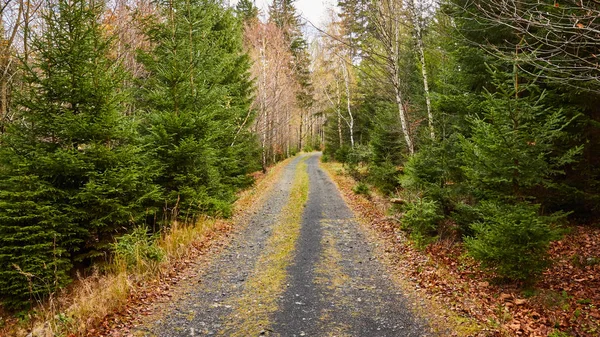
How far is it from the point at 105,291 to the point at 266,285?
2.83 m

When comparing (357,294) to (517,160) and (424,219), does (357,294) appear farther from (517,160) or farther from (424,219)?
(517,160)

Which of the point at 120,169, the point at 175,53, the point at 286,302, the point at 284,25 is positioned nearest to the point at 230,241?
the point at 120,169

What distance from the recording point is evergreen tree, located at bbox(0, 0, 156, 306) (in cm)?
656

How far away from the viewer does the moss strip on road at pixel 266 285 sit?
5.12 meters

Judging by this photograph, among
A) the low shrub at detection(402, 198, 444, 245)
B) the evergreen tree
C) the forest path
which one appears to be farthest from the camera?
the low shrub at detection(402, 198, 444, 245)

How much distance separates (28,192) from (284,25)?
22.4m

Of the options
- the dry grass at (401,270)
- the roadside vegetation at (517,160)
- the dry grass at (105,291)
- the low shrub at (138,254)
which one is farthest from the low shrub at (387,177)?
the low shrub at (138,254)

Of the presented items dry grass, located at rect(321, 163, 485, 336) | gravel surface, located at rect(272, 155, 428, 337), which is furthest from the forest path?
dry grass, located at rect(321, 163, 485, 336)

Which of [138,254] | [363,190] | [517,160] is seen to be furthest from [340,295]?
[363,190]

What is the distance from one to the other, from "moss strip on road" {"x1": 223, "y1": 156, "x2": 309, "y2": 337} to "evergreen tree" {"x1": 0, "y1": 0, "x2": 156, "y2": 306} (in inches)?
135

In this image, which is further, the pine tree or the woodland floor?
the pine tree

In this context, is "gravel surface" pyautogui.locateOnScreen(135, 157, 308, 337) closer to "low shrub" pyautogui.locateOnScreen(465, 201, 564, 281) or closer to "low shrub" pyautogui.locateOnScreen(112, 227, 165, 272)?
"low shrub" pyautogui.locateOnScreen(112, 227, 165, 272)

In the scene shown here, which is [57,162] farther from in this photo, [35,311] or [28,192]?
[35,311]

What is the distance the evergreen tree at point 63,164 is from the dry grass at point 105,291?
1.53 feet
